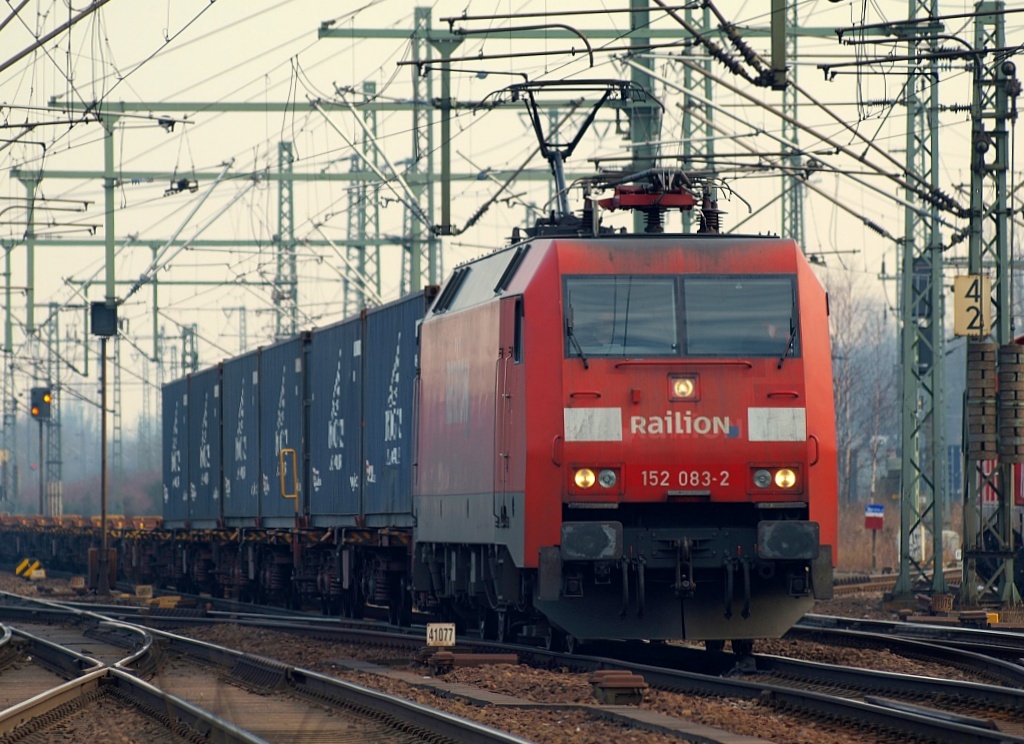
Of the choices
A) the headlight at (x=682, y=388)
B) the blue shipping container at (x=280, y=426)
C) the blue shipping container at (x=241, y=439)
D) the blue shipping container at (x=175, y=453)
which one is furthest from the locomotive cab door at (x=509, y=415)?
the blue shipping container at (x=175, y=453)

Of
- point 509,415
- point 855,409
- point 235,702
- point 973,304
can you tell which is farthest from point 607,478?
point 855,409

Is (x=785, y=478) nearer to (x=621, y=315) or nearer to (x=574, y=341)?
(x=621, y=315)

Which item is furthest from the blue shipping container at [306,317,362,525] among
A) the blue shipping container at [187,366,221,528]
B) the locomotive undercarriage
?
the locomotive undercarriage

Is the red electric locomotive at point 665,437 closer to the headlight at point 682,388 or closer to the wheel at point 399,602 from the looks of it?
the headlight at point 682,388

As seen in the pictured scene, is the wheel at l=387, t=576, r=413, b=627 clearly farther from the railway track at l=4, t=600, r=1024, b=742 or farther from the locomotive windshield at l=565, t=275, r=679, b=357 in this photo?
the locomotive windshield at l=565, t=275, r=679, b=357

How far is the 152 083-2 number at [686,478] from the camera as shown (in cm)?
1420

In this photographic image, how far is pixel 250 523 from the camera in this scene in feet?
98.0

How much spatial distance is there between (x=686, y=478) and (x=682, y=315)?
135 cm

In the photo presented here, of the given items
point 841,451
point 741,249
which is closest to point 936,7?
point 741,249

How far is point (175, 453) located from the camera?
37906 millimetres

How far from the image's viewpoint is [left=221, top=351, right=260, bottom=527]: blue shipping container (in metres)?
29.8

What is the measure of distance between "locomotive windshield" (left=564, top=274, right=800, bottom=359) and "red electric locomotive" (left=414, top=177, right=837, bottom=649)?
0.04 feet

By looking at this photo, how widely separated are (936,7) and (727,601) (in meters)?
14.0

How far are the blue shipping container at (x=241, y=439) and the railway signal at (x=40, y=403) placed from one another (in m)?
19.5
